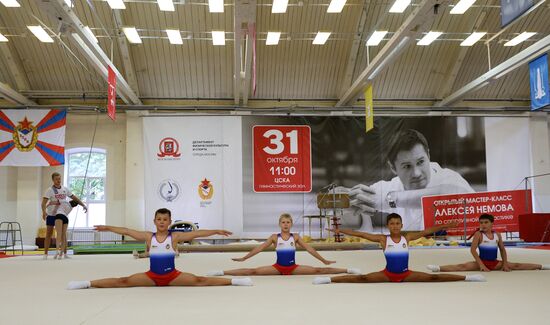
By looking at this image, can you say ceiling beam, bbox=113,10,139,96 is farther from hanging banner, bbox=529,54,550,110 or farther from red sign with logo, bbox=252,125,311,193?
hanging banner, bbox=529,54,550,110

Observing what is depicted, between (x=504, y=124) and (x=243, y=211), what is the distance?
1058 cm

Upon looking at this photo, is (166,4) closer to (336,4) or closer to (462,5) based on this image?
(336,4)

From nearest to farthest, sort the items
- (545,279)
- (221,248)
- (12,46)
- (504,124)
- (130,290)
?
(130,290) < (545,279) < (221,248) < (12,46) < (504,124)

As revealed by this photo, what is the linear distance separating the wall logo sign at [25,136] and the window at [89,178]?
1487mm

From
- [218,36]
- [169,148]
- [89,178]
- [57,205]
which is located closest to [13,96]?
[89,178]

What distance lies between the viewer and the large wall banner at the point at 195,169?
18.6 meters

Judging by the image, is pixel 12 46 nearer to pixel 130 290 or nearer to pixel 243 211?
pixel 243 211

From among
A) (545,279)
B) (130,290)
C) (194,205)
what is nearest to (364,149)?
(194,205)

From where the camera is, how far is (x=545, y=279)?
6035 mm

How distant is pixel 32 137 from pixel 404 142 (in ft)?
43.9

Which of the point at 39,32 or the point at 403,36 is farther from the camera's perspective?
the point at 39,32

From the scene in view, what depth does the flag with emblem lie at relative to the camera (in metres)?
17.7

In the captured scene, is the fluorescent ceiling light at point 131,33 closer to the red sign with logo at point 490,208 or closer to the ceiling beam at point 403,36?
the ceiling beam at point 403,36

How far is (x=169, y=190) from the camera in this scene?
18.7m
